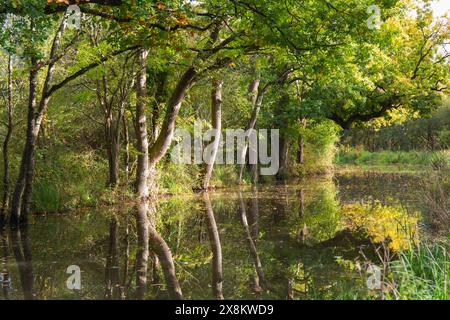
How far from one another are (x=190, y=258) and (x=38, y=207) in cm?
644

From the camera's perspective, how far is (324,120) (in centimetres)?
2555

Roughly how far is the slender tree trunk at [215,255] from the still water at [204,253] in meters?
0.02

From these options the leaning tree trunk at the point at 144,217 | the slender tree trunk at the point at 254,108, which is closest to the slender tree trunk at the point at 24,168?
the leaning tree trunk at the point at 144,217

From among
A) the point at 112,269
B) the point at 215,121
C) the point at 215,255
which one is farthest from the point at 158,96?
the point at 112,269

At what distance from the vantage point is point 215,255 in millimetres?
8727

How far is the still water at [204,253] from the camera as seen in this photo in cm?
642

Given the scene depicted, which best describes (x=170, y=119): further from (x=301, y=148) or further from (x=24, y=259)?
(x=301, y=148)

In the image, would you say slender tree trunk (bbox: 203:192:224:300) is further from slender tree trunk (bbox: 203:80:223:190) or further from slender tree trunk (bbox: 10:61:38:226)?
slender tree trunk (bbox: 203:80:223:190)

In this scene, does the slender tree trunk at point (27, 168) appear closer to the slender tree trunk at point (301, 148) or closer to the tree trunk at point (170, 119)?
the tree trunk at point (170, 119)

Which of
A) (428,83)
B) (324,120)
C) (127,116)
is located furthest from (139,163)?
(428,83)

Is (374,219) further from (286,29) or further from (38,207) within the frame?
(38,207)

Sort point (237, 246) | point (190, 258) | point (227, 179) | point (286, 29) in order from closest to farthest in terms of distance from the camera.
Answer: point (190, 258)
point (237, 246)
point (286, 29)
point (227, 179)

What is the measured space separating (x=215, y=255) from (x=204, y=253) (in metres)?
0.29

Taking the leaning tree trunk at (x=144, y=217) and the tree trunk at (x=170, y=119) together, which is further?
the tree trunk at (x=170, y=119)
